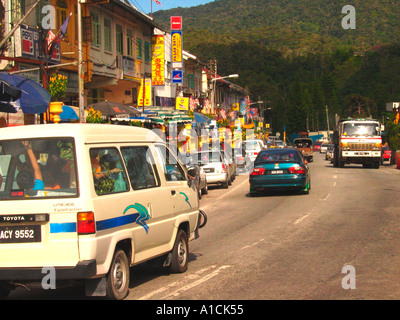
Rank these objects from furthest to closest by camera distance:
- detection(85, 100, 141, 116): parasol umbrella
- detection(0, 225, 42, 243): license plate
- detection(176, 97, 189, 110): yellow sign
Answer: detection(176, 97, 189, 110): yellow sign
detection(85, 100, 141, 116): parasol umbrella
detection(0, 225, 42, 243): license plate

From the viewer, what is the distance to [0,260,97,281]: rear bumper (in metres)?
6.14

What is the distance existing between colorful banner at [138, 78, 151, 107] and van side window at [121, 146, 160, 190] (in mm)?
25827

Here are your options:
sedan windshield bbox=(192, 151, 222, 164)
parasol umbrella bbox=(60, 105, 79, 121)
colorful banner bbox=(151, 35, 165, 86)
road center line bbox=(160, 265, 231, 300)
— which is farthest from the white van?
colorful banner bbox=(151, 35, 165, 86)

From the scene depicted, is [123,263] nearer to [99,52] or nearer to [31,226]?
[31,226]

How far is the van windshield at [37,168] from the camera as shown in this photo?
21.0 feet

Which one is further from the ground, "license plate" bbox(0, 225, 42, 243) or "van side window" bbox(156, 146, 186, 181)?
"van side window" bbox(156, 146, 186, 181)

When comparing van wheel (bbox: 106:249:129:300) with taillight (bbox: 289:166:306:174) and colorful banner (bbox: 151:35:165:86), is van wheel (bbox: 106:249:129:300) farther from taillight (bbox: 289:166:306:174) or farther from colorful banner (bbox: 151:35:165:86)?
colorful banner (bbox: 151:35:165:86)

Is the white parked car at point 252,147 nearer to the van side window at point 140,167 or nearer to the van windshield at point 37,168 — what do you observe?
the van side window at point 140,167

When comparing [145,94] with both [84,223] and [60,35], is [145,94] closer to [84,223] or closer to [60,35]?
[60,35]

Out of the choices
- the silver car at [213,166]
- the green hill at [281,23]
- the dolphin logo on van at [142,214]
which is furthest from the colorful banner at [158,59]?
the green hill at [281,23]

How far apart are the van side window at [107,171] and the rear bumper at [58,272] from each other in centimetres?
84

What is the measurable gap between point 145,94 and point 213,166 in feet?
35.3

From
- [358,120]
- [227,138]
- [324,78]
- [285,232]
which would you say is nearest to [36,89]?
[285,232]
